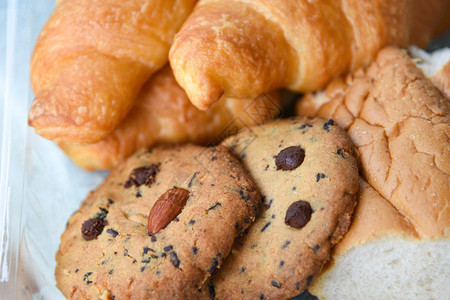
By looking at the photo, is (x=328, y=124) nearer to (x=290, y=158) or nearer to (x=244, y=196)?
(x=290, y=158)

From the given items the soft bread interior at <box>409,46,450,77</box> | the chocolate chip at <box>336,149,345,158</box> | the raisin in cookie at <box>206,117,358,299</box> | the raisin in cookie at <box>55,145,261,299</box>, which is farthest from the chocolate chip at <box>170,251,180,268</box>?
the soft bread interior at <box>409,46,450,77</box>

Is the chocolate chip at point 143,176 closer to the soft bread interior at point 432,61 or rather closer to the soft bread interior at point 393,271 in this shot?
the soft bread interior at point 393,271

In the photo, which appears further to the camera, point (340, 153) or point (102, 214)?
point (102, 214)

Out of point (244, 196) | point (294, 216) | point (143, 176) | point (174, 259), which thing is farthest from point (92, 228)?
point (294, 216)

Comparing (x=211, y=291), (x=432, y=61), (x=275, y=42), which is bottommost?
(x=211, y=291)

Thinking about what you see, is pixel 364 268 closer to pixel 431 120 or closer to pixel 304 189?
pixel 304 189

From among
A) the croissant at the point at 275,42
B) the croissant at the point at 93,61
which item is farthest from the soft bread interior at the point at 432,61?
the croissant at the point at 93,61
